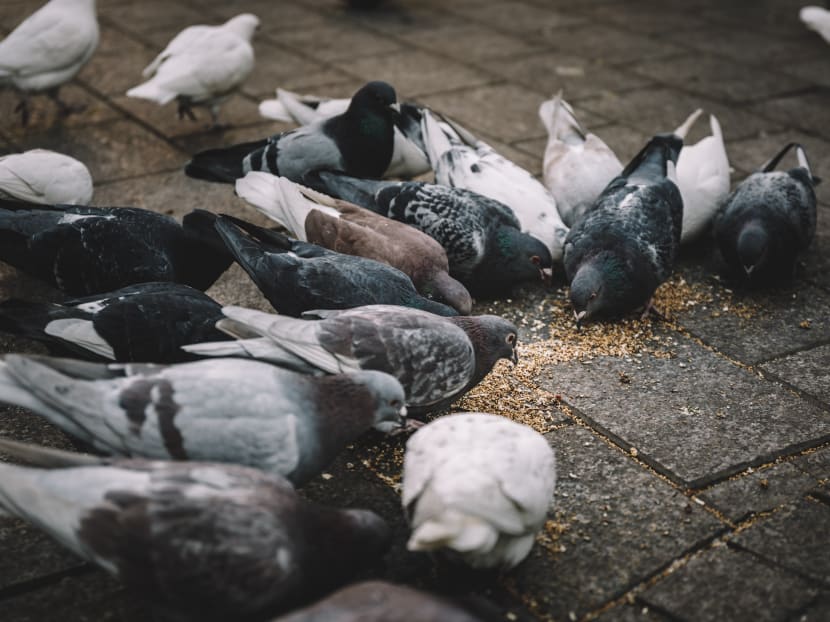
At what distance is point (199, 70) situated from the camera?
18.8 feet

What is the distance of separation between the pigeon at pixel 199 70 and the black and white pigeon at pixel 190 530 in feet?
12.4

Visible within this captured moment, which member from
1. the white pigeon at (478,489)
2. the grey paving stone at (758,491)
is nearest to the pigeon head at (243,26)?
the white pigeon at (478,489)

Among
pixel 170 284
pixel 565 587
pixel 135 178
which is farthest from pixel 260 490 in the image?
pixel 135 178

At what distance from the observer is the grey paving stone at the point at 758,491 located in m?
2.95

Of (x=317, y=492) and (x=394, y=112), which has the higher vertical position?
(x=394, y=112)

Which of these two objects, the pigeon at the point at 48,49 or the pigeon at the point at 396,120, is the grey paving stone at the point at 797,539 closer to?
the pigeon at the point at 396,120

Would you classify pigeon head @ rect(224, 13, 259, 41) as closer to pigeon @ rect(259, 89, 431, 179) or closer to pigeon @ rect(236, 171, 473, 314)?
pigeon @ rect(259, 89, 431, 179)

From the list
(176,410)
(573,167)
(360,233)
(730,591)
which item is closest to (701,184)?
(573,167)

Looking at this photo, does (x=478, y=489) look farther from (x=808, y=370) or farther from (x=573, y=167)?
(x=573, y=167)

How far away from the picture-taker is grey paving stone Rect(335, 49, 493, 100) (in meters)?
7.03

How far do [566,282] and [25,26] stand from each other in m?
4.00

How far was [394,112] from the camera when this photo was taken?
5027mm

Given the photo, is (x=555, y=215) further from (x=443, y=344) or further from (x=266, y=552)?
(x=266, y=552)

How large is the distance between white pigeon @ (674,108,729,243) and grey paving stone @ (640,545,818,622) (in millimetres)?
2389
